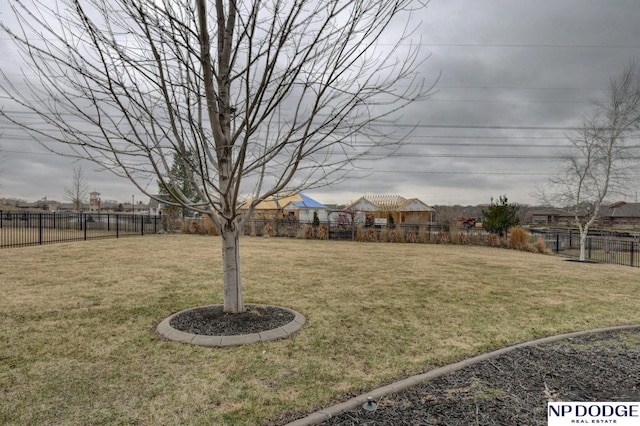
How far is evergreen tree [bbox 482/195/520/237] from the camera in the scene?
18172mm

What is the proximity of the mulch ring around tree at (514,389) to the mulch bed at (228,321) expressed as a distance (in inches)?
71.2

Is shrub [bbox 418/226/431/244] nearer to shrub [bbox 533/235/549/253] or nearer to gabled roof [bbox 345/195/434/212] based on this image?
shrub [bbox 533/235/549/253]

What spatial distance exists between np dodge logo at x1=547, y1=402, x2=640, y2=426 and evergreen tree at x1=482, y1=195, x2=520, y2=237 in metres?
17.5

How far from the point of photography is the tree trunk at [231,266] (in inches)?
155

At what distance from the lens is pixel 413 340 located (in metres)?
3.61

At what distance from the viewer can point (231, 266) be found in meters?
3.98

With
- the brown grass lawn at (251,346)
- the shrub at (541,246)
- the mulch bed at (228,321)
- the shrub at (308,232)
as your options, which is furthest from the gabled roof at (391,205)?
the mulch bed at (228,321)

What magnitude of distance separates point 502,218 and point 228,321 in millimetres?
17935

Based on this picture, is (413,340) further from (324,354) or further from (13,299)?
(13,299)

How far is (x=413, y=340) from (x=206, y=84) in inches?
132

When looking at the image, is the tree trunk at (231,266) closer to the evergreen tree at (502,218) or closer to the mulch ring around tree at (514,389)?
the mulch ring around tree at (514,389)

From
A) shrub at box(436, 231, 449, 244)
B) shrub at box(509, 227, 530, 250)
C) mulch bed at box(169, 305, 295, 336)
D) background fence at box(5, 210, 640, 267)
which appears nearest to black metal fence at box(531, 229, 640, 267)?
background fence at box(5, 210, 640, 267)

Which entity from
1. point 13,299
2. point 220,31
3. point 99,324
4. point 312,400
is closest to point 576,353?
point 312,400

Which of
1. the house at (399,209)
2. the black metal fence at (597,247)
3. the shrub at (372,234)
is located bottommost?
the black metal fence at (597,247)
